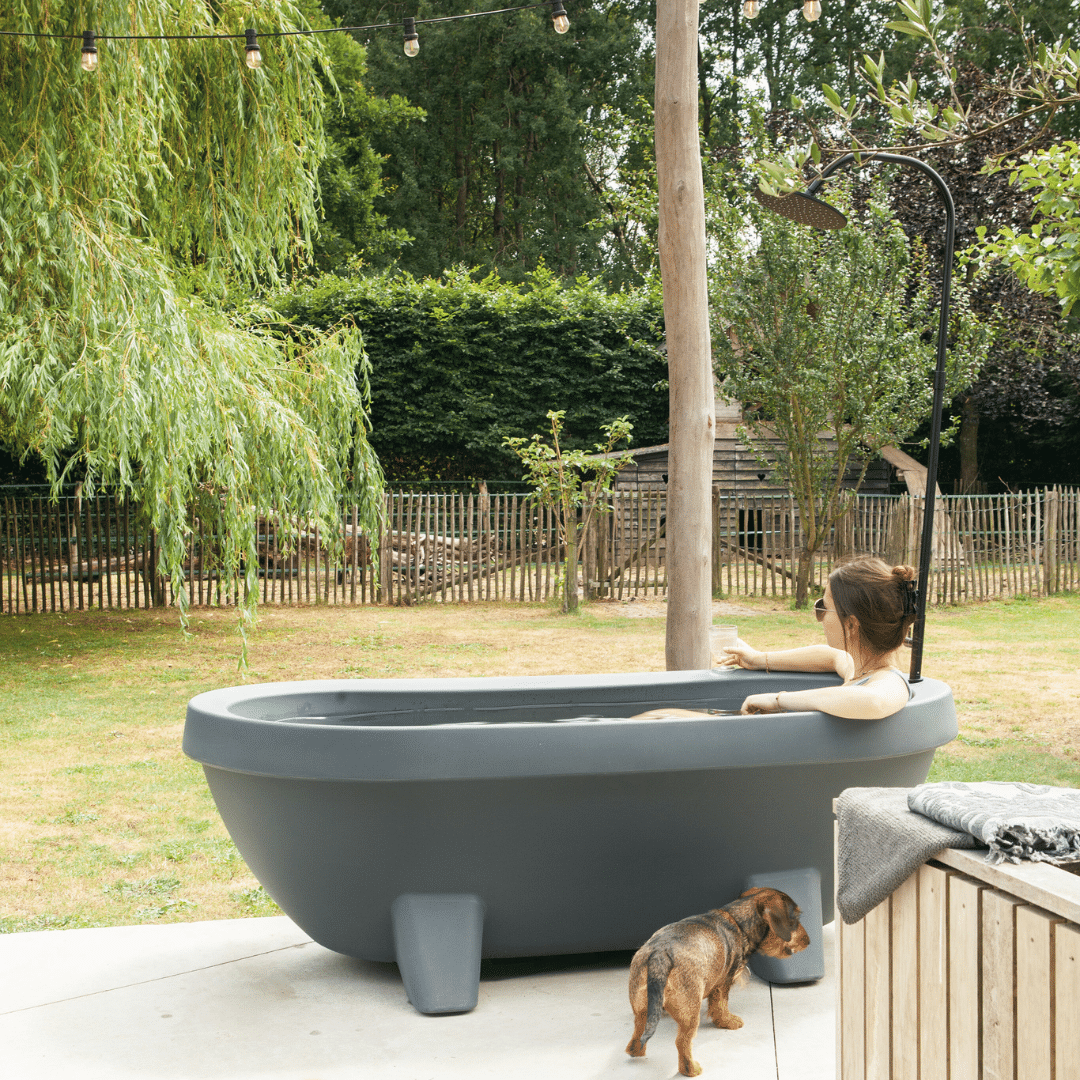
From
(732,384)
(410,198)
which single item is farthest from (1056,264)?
(410,198)

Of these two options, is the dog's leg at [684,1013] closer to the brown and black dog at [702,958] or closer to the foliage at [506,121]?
the brown and black dog at [702,958]

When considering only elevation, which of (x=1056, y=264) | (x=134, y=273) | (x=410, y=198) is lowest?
(x=1056, y=264)

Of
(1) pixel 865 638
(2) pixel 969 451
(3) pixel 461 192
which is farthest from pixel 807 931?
(3) pixel 461 192

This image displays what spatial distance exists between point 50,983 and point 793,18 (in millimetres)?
28389

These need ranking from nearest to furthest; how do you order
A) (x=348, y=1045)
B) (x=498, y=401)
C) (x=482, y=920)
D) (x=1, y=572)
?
(x=348, y=1045)
(x=482, y=920)
(x=1, y=572)
(x=498, y=401)

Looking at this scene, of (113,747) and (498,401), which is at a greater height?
(498,401)

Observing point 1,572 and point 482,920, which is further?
point 1,572

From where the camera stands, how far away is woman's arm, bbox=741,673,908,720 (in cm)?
266

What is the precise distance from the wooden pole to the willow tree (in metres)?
3.98

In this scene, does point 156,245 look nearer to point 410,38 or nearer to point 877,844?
point 410,38

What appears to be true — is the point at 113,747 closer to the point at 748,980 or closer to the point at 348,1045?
the point at 348,1045

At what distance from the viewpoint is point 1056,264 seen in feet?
15.3

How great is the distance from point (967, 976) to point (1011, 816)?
0.24 meters

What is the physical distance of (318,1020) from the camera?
8.52 ft
